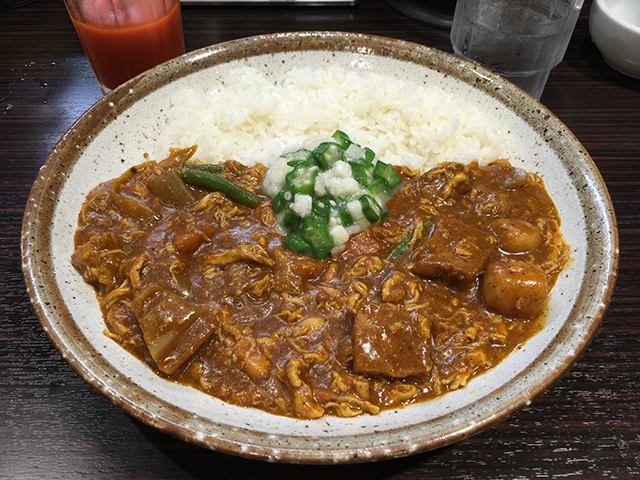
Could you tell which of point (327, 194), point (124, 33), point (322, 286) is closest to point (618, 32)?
point (327, 194)

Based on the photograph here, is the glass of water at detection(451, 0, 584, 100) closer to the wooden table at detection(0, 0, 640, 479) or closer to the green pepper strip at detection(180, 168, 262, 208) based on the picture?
the wooden table at detection(0, 0, 640, 479)

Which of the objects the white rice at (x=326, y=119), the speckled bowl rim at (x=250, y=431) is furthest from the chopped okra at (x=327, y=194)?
the speckled bowl rim at (x=250, y=431)

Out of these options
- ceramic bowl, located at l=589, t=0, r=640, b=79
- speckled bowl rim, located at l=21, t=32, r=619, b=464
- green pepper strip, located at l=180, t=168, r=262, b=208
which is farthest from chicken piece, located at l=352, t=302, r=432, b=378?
ceramic bowl, located at l=589, t=0, r=640, b=79

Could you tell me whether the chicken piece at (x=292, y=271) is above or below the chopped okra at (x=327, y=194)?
below

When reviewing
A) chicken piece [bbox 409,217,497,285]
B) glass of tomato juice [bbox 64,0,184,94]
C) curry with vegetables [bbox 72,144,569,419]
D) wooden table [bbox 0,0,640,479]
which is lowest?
wooden table [bbox 0,0,640,479]

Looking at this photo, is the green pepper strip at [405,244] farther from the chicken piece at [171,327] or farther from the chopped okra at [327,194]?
the chicken piece at [171,327]

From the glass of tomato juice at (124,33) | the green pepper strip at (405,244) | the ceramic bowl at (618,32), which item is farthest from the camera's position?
the ceramic bowl at (618,32)
